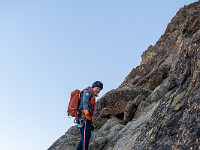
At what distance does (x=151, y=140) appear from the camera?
6.75 meters

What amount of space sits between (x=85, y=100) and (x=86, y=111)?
609 millimetres

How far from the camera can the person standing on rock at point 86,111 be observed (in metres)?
11.0

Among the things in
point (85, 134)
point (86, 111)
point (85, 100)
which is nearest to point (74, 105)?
point (85, 100)

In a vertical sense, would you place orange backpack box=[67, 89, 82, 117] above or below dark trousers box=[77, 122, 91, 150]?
above

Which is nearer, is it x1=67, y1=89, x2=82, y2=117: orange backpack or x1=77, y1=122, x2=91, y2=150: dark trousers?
x1=77, y1=122, x2=91, y2=150: dark trousers

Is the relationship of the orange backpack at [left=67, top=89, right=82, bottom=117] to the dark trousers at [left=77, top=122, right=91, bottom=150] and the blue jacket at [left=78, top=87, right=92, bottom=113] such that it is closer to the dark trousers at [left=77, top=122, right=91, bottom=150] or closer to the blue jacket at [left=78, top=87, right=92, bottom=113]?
the blue jacket at [left=78, top=87, right=92, bottom=113]

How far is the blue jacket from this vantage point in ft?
36.1

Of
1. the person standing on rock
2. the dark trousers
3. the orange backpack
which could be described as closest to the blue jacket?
the person standing on rock

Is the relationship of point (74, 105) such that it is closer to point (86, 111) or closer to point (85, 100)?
point (85, 100)

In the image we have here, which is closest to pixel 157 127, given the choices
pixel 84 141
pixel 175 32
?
Answer: pixel 84 141

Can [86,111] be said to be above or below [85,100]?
below

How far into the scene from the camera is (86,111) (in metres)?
10.8

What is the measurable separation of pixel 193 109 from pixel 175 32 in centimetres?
5575

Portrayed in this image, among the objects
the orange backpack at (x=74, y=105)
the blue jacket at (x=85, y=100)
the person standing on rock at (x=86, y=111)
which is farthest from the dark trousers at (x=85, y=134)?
the orange backpack at (x=74, y=105)
